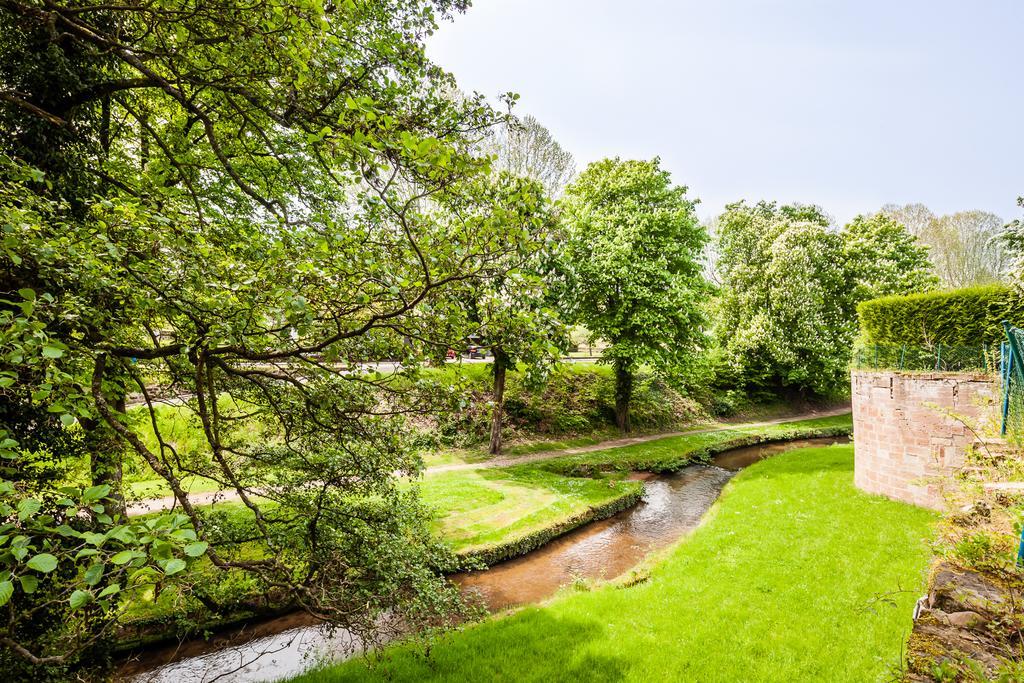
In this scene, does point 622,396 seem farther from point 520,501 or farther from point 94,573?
point 94,573

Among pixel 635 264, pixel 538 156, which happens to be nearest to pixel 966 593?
pixel 635 264

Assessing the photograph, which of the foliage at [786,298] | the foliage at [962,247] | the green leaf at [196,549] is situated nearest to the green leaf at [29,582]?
the green leaf at [196,549]

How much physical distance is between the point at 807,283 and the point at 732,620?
26.3 metres

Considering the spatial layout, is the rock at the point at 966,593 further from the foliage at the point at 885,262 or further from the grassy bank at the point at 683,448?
the foliage at the point at 885,262

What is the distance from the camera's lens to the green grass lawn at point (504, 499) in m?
12.5

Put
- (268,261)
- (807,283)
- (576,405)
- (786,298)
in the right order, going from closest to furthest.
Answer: (268,261)
(576,405)
(807,283)
(786,298)

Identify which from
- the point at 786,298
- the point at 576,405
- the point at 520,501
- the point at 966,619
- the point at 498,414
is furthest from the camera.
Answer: the point at 786,298

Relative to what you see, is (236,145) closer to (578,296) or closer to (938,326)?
(578,296)

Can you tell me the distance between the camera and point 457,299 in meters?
4.78

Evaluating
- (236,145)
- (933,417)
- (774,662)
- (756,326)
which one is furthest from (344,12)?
(756,326)

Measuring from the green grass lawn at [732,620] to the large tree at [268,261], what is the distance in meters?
2.30

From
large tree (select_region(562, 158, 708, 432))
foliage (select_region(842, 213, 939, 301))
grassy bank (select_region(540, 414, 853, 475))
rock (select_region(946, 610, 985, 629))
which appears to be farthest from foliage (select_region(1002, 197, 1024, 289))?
rock (select_region(946, 610, 985, 629))

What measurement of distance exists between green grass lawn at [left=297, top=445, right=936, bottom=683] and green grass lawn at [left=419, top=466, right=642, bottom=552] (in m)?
3.33

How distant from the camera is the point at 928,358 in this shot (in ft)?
43.8
